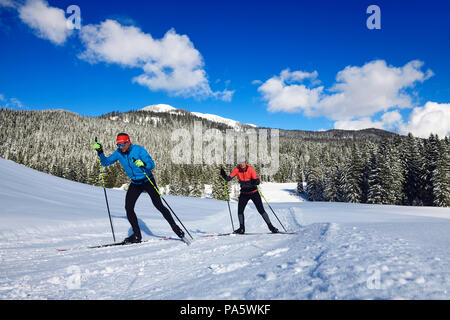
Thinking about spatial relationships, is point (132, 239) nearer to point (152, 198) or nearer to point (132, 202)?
point (132, 202)

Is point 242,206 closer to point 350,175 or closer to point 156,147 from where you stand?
point 350,175

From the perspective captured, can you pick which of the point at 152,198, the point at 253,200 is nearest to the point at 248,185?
the point at 253,200

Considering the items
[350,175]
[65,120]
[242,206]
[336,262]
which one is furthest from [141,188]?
[65,120]

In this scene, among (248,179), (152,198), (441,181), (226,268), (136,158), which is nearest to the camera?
(226,268)

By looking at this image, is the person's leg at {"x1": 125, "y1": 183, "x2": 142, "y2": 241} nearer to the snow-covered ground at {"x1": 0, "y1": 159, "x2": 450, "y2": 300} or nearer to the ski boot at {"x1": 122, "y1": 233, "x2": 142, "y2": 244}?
the ski boot at {"x1": 122, "y1": 233, "x2": 142, "y2": 244}

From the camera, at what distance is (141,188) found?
6.05 meters

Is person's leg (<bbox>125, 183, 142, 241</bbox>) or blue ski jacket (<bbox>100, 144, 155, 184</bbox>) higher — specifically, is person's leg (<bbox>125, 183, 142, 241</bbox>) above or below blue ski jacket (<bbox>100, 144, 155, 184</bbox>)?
below

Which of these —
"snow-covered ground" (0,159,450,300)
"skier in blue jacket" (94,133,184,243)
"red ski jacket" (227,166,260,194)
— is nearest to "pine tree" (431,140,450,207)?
"red ski jacket" (227,166,260,194)

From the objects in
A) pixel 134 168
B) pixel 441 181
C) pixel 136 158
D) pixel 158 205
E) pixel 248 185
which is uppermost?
pixel 136 158

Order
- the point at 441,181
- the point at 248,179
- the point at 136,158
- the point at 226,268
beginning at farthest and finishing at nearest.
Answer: the point at 441,181, the point at 248,179, the point at 136,158, the point at 226,268

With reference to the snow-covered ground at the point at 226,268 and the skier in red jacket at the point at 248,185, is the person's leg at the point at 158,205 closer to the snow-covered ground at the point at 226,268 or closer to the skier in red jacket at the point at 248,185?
the snow-covered ground at the point at 226,268

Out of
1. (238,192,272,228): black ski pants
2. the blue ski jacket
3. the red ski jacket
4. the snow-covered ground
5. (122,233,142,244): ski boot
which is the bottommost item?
(122,233,142,244): ski boot

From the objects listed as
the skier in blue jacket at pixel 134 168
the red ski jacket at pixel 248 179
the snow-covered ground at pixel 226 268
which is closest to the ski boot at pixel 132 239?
the skier in blue jacket at pixel 134 168

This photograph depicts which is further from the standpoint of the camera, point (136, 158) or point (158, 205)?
point (158, 205)
